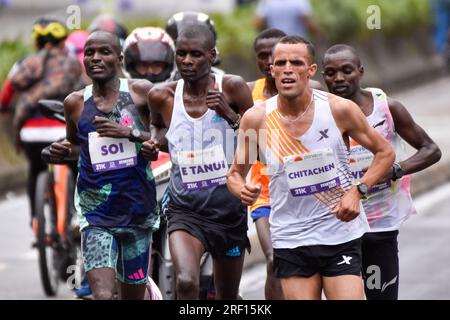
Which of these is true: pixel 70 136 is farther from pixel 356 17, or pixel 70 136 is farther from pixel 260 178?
pixel 356 17

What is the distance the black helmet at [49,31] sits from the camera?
1285 cm

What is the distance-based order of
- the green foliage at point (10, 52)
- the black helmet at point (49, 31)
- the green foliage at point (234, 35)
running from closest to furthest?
1. the black helmet at point (49, 31)
2. the green foliage at point (10, 52)
3. the green foliage at point (234, 35)

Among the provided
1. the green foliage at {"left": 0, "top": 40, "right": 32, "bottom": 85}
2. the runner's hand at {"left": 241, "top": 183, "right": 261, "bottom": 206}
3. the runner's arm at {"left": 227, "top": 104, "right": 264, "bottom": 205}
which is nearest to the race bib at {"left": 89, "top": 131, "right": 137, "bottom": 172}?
the runner's arm at {"left": 227, "top": 104, "right": 264, "bottom": 205}

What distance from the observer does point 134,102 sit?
9.12m

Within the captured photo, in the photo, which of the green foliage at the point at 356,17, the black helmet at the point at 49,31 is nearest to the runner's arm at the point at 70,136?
the black helmet at the point at 49,31

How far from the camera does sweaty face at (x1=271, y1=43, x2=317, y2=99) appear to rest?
25.9 ft

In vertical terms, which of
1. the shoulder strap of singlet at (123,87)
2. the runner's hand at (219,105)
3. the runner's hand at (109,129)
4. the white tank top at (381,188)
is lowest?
the white tank top at (381,188)

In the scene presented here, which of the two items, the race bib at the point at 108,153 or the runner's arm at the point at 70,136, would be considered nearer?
the race bib at the point at 108,153

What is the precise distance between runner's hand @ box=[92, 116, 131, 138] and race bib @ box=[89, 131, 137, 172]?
0.19 feet

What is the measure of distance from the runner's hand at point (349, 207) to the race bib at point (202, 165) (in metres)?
1.30

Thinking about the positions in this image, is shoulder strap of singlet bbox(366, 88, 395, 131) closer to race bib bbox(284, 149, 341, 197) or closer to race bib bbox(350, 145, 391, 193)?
race bib bbox(350, 145, 391, 193)

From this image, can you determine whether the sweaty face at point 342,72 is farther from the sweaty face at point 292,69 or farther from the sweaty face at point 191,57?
the sweaty face at point 292,69

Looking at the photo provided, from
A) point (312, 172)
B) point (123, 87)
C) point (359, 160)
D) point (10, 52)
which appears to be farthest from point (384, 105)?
point (10, 52)
